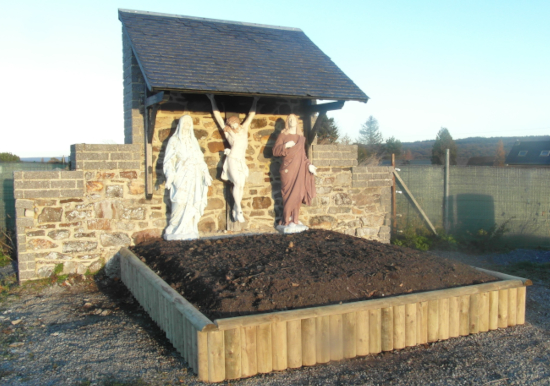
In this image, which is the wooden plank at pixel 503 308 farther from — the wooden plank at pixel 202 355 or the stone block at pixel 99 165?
the stone block at pixel 99 165

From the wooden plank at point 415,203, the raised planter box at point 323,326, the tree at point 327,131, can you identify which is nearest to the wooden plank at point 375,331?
the raised planter box at point 323,326

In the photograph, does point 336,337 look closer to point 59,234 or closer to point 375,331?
point 375,331

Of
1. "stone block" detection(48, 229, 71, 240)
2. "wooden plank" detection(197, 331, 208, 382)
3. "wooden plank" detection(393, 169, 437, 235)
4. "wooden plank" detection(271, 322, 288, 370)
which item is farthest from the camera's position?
"wooden plank" detection(393, 169, 437, 235)

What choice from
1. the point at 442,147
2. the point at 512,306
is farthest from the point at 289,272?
the point at 442,147

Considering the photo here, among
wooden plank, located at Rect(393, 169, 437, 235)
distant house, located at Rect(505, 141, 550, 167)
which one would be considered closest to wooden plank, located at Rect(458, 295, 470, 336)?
wooden plank, located at Rect(393, 169, 437, 235)

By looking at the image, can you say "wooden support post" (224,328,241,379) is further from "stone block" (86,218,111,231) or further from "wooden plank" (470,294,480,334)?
"stone block" (86,218,111,231)

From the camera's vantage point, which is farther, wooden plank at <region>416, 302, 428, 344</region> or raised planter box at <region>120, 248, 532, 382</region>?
wooden plank at <region>416, 302, 428, 344</region>

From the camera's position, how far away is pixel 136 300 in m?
6.31

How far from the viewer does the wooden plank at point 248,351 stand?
394 centimetres

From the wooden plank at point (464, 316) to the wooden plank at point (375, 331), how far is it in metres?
0.98

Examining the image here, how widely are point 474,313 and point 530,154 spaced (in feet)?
118

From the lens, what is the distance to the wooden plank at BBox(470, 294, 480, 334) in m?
4.99

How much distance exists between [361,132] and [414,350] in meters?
52.9

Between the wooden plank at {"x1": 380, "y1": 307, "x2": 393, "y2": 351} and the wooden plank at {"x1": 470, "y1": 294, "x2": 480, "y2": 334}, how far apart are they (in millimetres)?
1004
